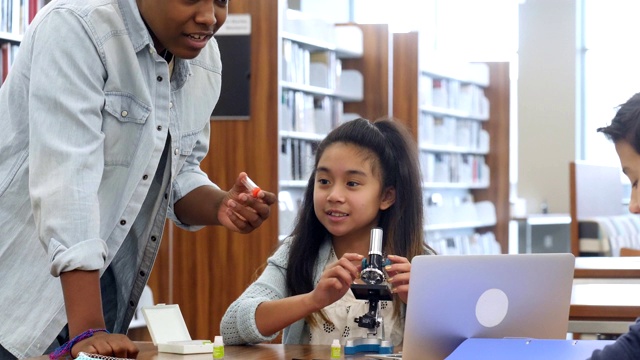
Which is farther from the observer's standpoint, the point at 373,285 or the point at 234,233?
the point at 234,233

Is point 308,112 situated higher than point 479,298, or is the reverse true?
point 308,112

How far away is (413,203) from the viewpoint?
2256 millimetres

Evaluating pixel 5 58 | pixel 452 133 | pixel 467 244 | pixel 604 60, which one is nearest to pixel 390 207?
pixel 5 58

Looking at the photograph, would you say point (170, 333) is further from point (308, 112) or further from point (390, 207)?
point (308, 112)

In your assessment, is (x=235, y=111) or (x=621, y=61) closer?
(x=235, y=111)

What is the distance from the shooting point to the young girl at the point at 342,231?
1.95 meters

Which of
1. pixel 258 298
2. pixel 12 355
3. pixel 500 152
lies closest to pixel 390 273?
pixel 258 298

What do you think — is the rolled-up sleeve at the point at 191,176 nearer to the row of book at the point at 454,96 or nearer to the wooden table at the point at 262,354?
the wooden table at the point at 262,354

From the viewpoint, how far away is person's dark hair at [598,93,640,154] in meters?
1.40

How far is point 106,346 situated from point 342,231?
81 cm

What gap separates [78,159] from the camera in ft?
4.94

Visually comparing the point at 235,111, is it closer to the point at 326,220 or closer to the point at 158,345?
the point at 326,220

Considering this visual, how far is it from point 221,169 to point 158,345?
152 inches

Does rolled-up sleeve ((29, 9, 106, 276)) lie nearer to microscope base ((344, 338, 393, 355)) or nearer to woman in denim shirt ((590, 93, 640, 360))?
microscope base ((344, 338, 393, 355))
